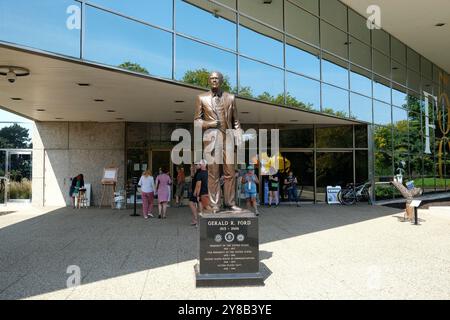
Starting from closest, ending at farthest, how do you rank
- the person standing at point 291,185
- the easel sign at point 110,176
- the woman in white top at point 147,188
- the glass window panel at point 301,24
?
the woman in white top at point 147,188
the glass window panel at point 301,24
the easel sign at point 110,176
the person standing at point 291,185

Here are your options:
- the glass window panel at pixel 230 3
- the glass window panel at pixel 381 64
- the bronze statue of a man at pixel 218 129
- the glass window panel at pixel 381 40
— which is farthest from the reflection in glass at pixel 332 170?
the bronze statue of a man at pixel 218 129

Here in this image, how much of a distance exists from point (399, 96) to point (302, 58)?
29.9ft

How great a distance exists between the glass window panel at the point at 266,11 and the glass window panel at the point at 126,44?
4710 mm

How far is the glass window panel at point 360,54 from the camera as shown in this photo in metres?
18.9

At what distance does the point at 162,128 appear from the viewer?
735 inches

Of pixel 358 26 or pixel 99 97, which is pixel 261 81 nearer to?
pixel 99 97

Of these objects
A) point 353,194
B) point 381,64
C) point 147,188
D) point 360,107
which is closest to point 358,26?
point 381,64

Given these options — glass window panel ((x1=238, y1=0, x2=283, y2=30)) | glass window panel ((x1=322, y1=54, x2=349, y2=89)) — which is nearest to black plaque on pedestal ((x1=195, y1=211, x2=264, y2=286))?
glass window panel ((x1=238, y1=0, x2=283, y2=30))

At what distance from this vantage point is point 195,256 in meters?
7.68

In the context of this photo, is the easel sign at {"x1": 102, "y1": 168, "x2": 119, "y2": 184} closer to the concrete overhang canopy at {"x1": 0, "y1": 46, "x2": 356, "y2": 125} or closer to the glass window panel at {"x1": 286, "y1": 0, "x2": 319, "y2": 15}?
the concrete overhang canopy at {"x1": 0, "y1": 46, "x2": 356, "y2": 125}

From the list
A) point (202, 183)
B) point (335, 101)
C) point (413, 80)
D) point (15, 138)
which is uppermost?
point (413, 80)

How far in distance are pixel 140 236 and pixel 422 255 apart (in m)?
5.95

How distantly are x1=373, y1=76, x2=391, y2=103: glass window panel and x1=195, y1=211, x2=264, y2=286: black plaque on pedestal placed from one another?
16.0 m

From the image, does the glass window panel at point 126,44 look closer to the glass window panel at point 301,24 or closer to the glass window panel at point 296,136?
the glass window panel at point 301,24
